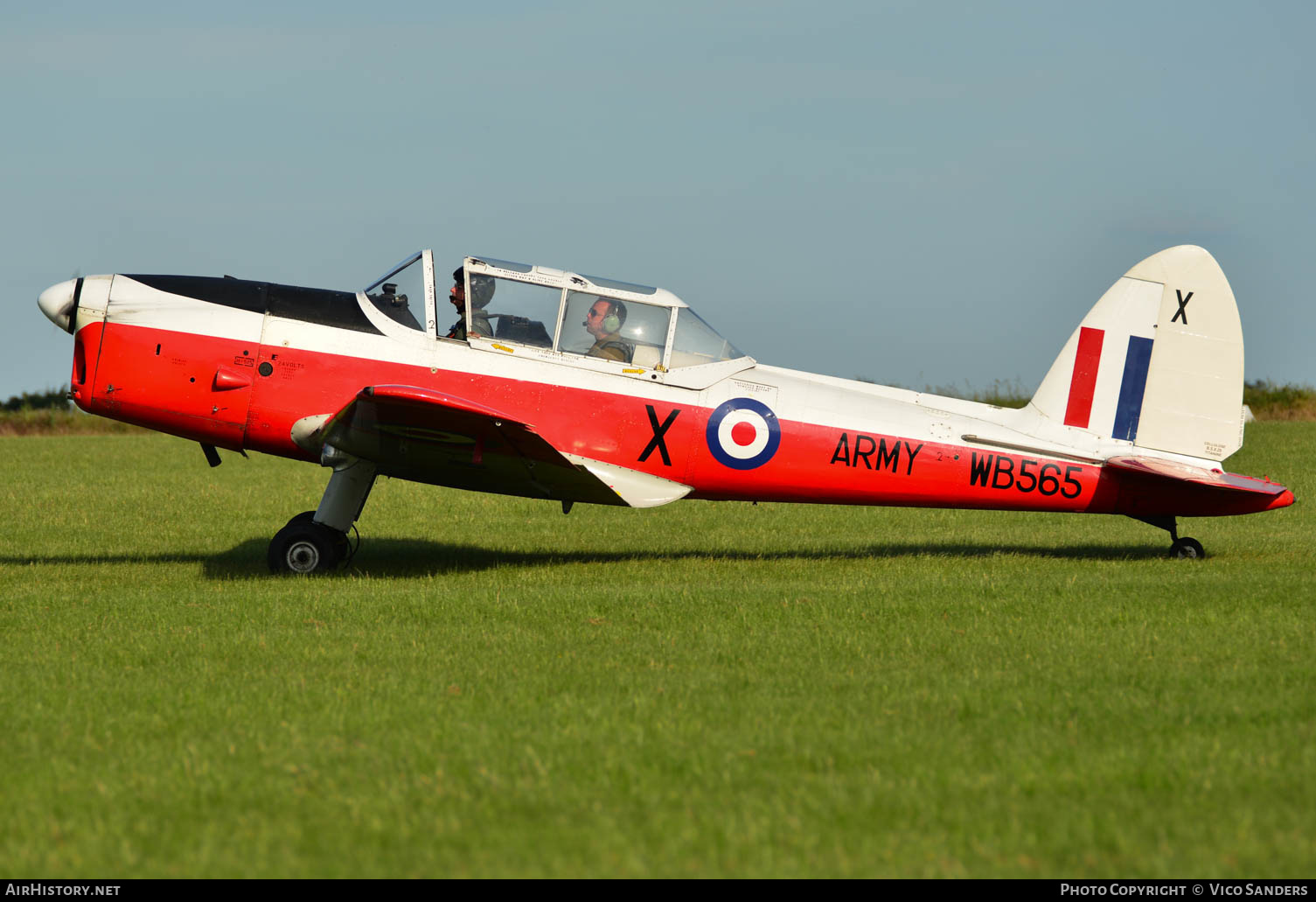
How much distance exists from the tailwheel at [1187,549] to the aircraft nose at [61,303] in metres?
10.1

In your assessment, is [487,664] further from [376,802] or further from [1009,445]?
[1009,445]

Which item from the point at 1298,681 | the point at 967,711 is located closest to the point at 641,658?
the point at 967,711

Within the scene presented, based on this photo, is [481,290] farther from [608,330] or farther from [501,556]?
[501,556]

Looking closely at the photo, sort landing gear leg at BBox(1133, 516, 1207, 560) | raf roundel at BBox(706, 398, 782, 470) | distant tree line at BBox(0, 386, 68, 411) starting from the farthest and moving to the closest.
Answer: distant tree line at BBox(0, 386, 68, 411)
landing gear leg at BBox(1133, 516, 1207, 560)
raf roundel at BBox(706, 398, 782, 470)

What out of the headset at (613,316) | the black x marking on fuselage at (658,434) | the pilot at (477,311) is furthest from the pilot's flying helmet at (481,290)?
the black x marking on fuselage at (658,434)

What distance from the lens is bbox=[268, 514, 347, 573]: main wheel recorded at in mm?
9453

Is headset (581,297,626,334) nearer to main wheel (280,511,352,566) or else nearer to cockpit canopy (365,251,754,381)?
cockpit canopy (365,251,754,381)

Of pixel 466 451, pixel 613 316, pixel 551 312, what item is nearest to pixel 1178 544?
pixel 613 316

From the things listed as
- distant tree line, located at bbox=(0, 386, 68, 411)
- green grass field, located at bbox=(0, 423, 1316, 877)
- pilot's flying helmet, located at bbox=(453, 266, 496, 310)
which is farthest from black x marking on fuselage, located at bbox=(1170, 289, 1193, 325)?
distant tree line, located at bbox=(0, 386, 68, 411)

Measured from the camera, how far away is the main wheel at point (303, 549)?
945 centimetres

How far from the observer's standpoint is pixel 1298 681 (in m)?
5.35

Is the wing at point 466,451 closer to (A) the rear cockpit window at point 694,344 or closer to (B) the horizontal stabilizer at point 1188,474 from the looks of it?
(A) the rear cockpit window at point 694,344

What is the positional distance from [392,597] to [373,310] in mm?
2852

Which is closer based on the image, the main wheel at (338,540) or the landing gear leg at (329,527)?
the landing gear leg at (329,527)
